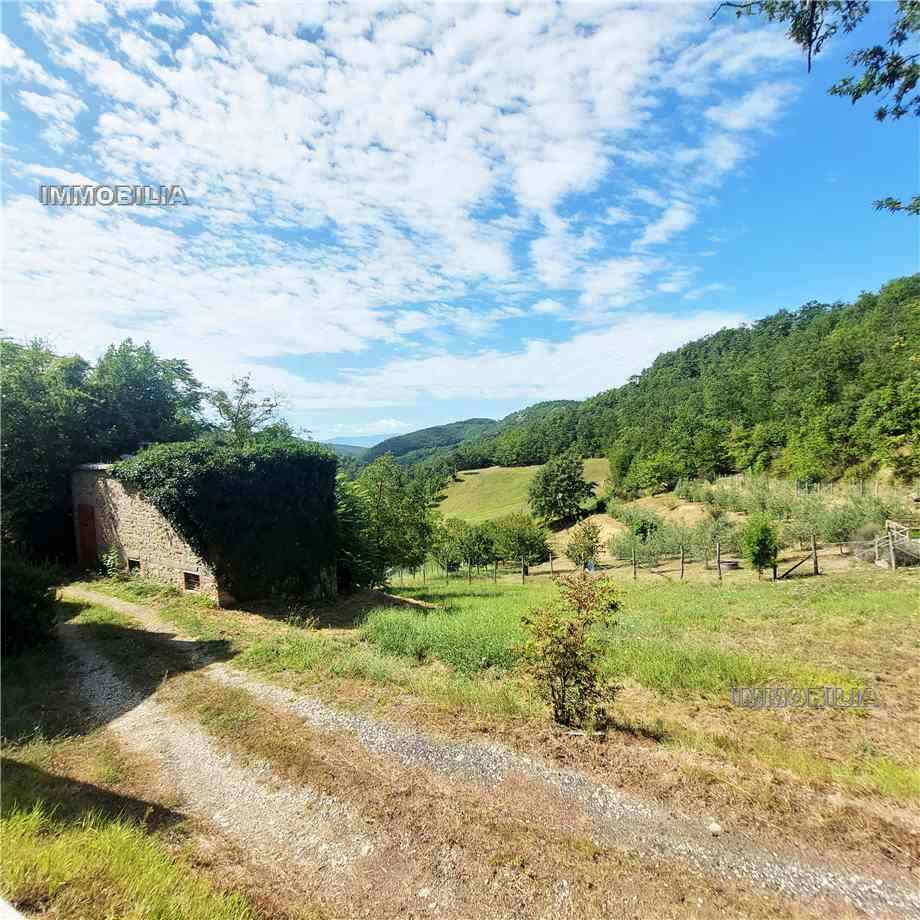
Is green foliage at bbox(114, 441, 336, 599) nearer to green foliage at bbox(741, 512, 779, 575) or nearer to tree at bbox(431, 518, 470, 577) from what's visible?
green foliage at bbox(741, 512, 779, 575)

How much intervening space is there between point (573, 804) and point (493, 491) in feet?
279

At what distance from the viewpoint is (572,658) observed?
6273 mm

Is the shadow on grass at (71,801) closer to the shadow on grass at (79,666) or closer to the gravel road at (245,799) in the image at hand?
the gravel road at (245,799)

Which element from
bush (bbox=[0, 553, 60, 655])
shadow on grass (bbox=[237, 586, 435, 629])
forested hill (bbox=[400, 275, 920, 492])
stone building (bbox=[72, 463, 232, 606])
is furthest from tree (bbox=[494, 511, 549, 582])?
bush (bbox=[0, 553, 60, 655])

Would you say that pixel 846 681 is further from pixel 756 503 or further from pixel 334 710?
pixel 756 503

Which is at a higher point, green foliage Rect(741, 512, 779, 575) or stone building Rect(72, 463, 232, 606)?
stone building Rect(72, 463, 232, 606)

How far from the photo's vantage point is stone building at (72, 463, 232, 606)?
13.0 m

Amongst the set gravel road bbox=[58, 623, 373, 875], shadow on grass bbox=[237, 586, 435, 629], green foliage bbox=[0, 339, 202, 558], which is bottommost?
shadow on grass bbox=[237, 586, 435, 629]

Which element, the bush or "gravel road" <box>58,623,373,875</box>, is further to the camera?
the bush

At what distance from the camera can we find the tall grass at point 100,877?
300 centimetres

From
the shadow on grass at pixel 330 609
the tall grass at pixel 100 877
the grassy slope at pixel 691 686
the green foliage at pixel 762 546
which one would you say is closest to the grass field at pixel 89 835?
the tall grass at pixel 100 877

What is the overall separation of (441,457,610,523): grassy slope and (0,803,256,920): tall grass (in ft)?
222

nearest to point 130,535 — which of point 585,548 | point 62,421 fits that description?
point 62,421

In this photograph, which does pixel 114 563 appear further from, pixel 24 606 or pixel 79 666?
pixel 79 666
